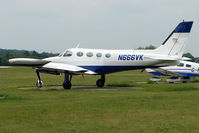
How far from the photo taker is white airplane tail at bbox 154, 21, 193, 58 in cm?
2686

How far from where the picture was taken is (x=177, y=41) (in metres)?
27.1

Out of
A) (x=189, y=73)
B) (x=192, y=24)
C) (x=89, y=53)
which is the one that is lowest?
(x=189, y=73)

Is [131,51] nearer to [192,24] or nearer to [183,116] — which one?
[192,24]

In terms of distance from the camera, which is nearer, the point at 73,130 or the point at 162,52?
the point at 73,130

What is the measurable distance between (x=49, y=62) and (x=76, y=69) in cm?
221

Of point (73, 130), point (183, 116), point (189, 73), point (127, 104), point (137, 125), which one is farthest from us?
point (189, 73)

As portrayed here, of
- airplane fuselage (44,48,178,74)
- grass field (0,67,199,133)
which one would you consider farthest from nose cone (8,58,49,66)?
grass field (0,67,199,133)

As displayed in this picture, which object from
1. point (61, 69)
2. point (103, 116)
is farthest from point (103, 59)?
point (103, 116)

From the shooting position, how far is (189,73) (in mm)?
35406

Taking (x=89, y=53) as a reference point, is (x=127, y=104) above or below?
below

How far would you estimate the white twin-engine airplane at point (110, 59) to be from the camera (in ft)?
87.5

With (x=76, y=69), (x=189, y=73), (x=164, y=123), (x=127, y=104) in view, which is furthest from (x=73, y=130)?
(x=189, y=73)

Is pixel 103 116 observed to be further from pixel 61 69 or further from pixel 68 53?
pixel 68 53

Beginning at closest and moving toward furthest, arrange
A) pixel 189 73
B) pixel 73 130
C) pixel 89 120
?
pixel 73 130, pixel 89 120, pixel 189 73
